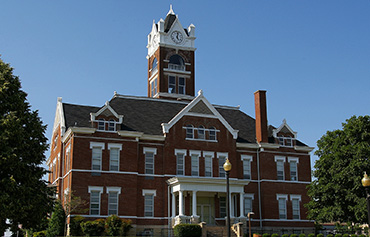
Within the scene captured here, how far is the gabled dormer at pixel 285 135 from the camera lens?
2026 inches

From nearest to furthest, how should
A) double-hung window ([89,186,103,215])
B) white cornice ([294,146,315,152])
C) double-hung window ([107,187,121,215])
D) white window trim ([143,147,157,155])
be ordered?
double-hung window ([89,186,103,215]) → double-hung window ([107,187,121,215]) → white window trim ([143,147,157,155]) → white cornice ([294,146,315,152])

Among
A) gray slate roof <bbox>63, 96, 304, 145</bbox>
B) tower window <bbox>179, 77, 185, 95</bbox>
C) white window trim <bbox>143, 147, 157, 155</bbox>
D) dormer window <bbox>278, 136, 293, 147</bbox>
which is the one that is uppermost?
tower window <bbox>179, 77, 185, 95</bbox>

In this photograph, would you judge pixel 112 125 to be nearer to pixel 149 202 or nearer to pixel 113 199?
pixel 113 199

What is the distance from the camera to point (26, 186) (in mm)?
30938

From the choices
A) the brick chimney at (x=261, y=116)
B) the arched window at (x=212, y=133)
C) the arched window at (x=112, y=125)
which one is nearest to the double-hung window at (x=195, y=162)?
the arched window at (x=212, y=133)

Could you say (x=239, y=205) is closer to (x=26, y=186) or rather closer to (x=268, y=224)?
(x=268, y=224)

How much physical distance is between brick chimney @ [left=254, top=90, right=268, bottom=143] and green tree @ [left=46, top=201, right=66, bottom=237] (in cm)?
2005

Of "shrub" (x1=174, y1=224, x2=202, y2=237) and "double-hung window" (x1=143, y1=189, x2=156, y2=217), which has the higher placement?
"double-hung window" (x1=143, y1=189, x2=156, y2=217)

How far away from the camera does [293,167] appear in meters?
51.4

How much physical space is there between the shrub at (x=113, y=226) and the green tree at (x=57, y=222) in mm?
3823

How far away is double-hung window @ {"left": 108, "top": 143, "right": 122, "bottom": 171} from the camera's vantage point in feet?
145

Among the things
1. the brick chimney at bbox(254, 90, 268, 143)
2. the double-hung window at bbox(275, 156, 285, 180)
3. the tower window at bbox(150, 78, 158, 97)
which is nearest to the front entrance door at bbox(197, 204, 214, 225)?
the double-hung window at bbox(275, 156, 285, 180)

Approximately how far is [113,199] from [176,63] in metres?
26.0

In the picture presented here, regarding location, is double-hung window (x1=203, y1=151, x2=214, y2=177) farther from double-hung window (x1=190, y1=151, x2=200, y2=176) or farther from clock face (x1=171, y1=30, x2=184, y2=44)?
clock face (x1=171, y1=30, x2=184, y2=44)
